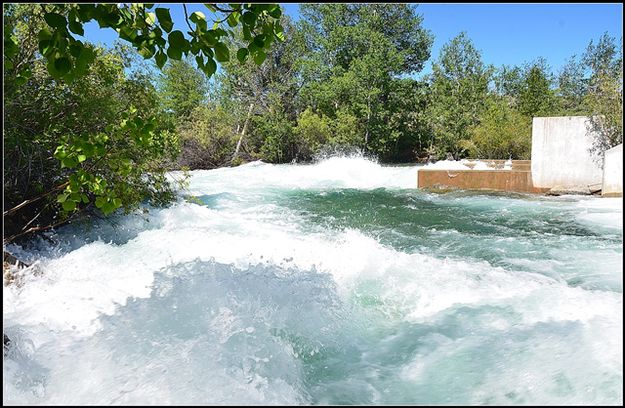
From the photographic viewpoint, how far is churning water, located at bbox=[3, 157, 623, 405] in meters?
2.76

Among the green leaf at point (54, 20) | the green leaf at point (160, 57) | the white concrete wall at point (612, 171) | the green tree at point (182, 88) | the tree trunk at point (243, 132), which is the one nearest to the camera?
the green leaf at point (54, 20)

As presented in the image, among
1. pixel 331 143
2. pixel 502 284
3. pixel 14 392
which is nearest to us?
pixel 14 392

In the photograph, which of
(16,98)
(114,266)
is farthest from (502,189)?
(16,98)

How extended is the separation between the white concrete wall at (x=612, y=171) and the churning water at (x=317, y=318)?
4092mm

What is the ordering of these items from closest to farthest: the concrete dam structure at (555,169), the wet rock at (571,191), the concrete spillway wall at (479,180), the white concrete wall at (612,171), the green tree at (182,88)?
the white concrete wall at (612,171), the wet rock at (571,191), the concrete dam structure at (555,169), the concrete spillway wall at (479,180), the green tree at (182,88)

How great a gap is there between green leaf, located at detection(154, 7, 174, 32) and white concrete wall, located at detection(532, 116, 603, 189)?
490 inches

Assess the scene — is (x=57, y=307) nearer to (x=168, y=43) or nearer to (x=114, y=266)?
(x=114, y=266)

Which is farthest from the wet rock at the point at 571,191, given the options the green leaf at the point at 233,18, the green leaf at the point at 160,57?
the green leaf at the point at 160,57

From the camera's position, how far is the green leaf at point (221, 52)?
2.07 metres

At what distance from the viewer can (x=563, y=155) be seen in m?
12.0

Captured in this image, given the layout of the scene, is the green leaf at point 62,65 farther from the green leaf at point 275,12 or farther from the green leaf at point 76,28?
the green leaf at point 275,12

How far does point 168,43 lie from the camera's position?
2.04 meters

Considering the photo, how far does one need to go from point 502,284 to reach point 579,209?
20.9 feet

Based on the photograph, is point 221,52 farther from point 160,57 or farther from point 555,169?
point 555,169
